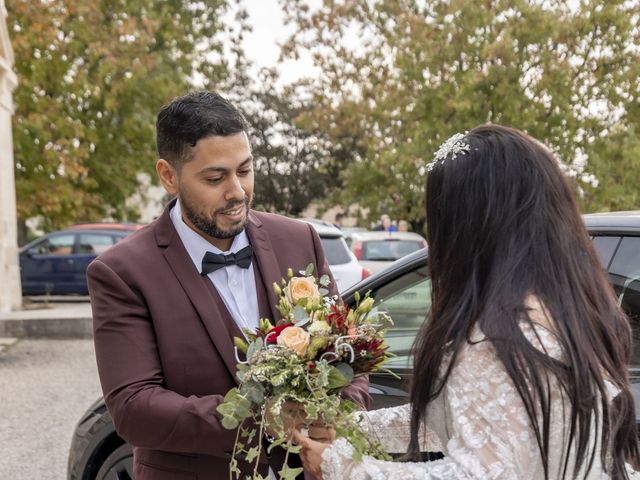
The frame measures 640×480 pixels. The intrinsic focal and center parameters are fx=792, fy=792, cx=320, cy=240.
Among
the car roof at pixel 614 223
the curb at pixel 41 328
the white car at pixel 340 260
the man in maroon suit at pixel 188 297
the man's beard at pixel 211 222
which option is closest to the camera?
the man in maroon suit at pixel 188 297

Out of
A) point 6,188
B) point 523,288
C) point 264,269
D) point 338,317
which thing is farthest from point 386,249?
point 523,288

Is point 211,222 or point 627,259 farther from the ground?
point 211,222

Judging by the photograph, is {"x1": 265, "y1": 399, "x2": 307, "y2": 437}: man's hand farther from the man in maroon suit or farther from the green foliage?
the green foliage

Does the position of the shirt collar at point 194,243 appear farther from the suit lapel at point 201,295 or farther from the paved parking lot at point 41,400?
the paved parking lot at point 41,400

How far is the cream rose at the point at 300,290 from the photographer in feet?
6.54

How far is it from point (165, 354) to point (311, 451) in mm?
497

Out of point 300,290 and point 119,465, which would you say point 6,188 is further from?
point 300,290

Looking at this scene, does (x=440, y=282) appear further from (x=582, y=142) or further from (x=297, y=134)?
(x=297, y=134)

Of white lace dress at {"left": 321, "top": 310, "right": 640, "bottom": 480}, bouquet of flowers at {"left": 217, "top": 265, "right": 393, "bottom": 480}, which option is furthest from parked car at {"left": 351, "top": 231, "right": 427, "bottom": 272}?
white lace dress at {"left": 321, "top": 310, "right": 640, "bottom": 480}

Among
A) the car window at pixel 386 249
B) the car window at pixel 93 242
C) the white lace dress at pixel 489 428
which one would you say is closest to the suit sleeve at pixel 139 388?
the white lace dress at pixel 489 428

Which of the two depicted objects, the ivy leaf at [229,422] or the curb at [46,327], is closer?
the ivy leaf at [229,422]

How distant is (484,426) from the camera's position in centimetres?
159

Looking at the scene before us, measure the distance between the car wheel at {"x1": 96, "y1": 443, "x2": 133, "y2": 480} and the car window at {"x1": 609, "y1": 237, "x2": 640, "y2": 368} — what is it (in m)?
2.24

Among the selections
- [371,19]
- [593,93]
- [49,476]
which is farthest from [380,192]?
[49,476]
